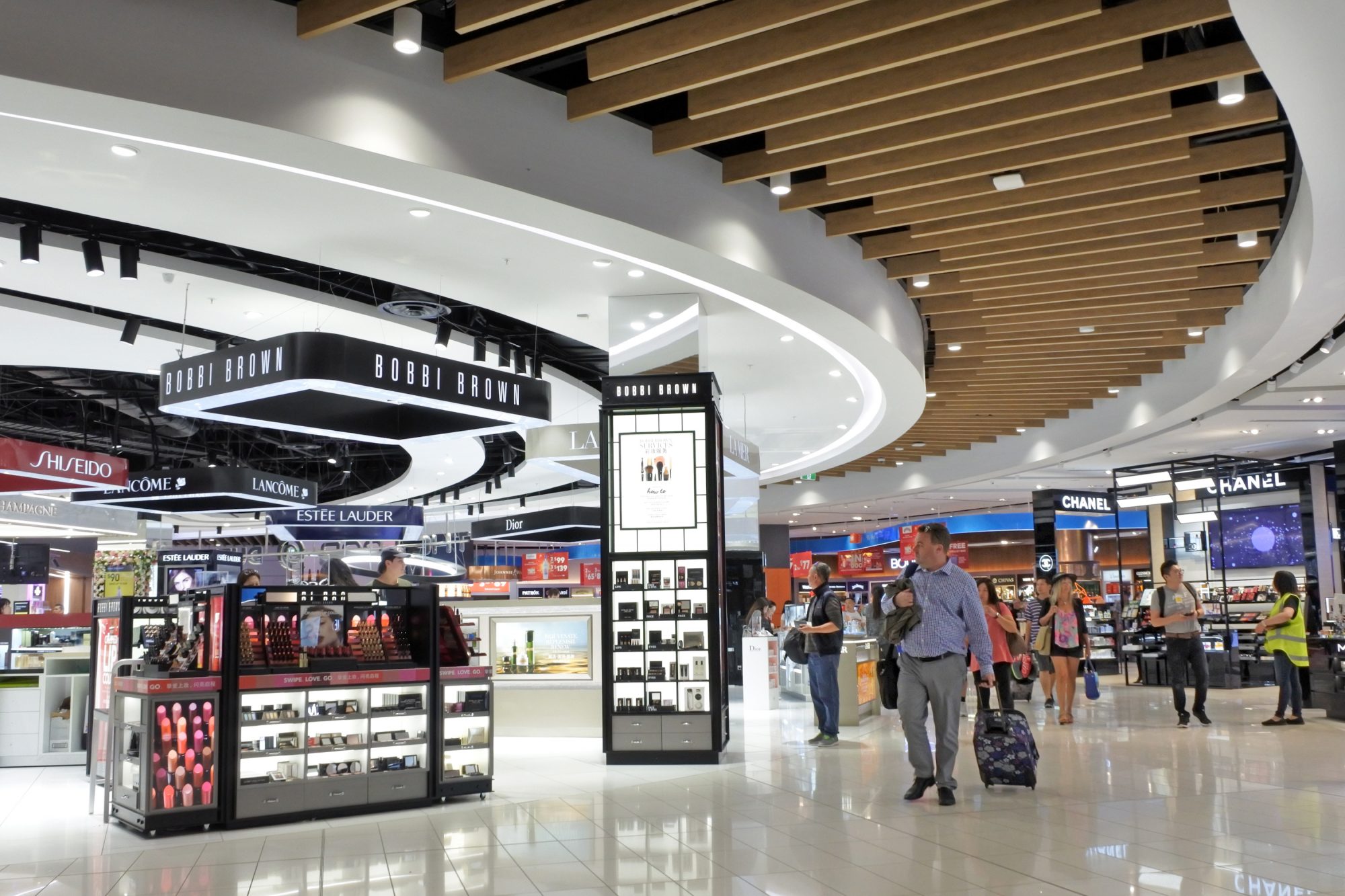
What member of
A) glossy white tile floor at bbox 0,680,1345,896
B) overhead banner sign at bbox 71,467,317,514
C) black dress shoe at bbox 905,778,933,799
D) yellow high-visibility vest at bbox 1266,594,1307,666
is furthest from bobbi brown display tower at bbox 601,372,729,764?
overhead banner sign at bbox 71,467,317,514

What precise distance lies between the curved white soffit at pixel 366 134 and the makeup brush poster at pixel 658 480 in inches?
50.2

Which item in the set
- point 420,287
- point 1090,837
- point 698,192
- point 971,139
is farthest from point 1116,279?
point 420,287

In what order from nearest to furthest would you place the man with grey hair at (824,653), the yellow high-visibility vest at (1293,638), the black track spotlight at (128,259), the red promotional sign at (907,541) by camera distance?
1. the black track spotlight at (128,259)
2. the man with grey hair at (824,653)
3. the yellow high-visibility vest at (1293,638)
4. the red promotional sign at (907,541)

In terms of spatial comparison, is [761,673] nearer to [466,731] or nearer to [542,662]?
[542,662]

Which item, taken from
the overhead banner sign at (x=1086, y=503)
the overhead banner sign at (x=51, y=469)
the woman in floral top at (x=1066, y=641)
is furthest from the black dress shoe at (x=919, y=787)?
the overhead banner sign at (x=1086, y=503)

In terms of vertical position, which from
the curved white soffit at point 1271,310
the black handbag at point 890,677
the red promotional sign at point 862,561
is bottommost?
the black handbag at point 890,677

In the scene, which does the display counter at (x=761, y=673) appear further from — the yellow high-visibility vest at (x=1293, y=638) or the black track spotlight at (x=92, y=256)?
the black track spotlight at (x=92, y=256)

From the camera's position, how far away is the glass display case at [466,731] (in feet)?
22.4

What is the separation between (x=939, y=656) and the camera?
6316 millimetres

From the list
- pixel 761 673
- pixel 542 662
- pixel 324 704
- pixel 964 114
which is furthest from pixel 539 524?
pixel 964 114

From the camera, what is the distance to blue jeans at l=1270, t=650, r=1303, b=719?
10188 mm

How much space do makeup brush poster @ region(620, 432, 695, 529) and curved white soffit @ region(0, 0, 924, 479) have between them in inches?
50.2

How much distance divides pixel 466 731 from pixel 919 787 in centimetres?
281

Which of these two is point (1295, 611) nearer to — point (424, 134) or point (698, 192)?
point (698, 192)
